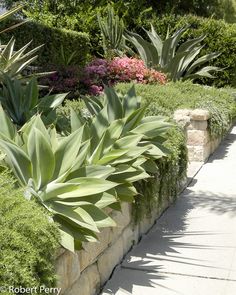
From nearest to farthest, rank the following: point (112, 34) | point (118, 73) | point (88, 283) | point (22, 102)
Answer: point (88, 283)
point (22, 102)
point (118, 73)
point (112, 34)

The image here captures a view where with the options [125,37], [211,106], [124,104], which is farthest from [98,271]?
[125,37]

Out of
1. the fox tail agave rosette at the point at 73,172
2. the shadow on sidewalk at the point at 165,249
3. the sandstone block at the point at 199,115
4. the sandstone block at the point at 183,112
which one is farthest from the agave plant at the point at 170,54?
the fox tail agave rosette at the point at 73,172

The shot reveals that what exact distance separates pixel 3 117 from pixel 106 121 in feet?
3.07

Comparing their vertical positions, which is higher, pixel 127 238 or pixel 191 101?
pixel 191 101

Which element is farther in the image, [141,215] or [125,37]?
[125,37]

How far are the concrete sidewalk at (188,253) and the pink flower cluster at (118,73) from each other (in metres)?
4.89

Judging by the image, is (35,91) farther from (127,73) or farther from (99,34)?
(99,34)

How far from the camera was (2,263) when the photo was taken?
216 centimetres

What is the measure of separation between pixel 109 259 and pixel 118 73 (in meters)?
7.51

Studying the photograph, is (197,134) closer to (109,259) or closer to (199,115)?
(199,115)

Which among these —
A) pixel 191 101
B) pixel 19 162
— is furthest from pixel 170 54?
pixel 19 162

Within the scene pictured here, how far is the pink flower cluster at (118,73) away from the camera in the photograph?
1045 cm

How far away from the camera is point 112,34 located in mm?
12859

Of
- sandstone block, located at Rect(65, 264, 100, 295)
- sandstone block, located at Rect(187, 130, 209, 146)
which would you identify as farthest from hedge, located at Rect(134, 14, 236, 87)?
sandstone block, located at Rect(65, 264, 100, 295)
